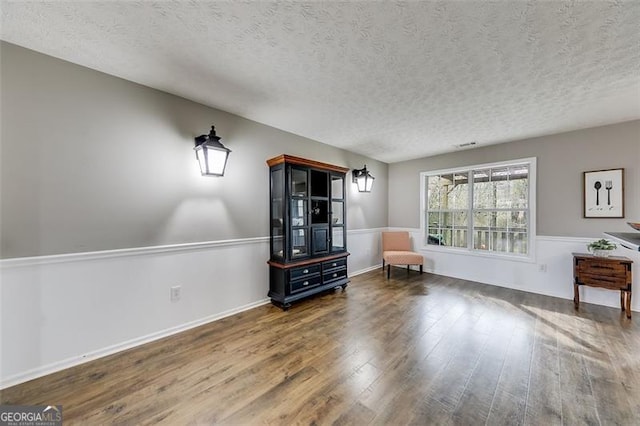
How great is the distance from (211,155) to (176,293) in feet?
5.01

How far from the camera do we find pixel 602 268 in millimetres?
3035

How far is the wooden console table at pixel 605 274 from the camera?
2.92 m

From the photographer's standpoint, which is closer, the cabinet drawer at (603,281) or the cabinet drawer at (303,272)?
the cabinet drawer at (603,281)

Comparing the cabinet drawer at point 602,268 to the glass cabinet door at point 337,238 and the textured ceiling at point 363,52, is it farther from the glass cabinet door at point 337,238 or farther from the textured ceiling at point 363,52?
the glass cabinet door at point 337,238

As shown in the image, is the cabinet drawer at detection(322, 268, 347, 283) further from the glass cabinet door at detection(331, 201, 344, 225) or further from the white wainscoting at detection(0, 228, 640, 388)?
the white wainscoting at detection(0, 228, 640, 388)

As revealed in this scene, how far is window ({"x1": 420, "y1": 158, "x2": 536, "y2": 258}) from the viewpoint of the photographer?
400 centimetres

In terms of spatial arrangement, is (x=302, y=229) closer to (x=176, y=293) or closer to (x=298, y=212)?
(x=298, y=212)

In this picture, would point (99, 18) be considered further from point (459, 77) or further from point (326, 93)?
point (459, 77)

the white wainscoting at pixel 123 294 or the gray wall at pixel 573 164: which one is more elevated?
the gray wall at pixel 573 164

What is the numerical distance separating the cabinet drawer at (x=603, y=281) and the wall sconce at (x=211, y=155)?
482cm

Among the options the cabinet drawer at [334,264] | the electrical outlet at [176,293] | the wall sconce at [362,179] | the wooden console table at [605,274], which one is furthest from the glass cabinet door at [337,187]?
the wooden console table at [605,274]

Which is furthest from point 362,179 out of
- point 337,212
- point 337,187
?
point 337,212

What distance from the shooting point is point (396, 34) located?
5.49 feet

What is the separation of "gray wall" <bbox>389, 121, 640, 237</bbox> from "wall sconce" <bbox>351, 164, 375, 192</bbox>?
1897 millimetres
